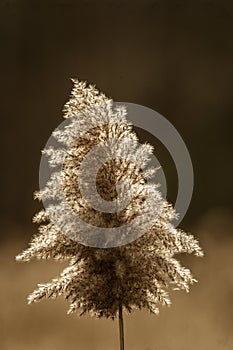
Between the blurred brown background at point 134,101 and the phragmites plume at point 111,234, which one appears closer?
the phragmites plume at point 111,234

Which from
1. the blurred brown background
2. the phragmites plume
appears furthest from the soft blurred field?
the phragmites plume

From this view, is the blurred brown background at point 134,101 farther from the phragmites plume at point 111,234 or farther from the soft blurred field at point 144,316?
the phragmites plume at point 111,234

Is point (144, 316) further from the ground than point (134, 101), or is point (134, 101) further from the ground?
point (134, 101)

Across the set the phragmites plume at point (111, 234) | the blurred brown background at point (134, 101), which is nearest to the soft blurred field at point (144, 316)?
the blurred brown background at point (134, 101)

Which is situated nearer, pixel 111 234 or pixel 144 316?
pixel 111 234

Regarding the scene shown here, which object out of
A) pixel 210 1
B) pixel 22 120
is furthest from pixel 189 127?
pixel 22 120

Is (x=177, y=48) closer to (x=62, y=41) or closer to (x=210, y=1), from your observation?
(x=210, y=1)

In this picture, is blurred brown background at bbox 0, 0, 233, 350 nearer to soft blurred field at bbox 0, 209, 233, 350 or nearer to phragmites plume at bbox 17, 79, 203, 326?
soft blurred field at bbox 0, 209, 233, 350
